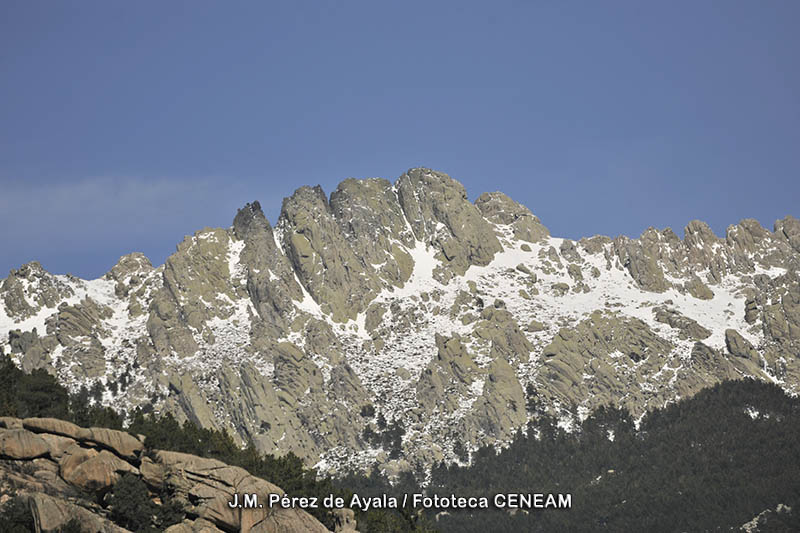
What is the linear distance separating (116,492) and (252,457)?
145ft

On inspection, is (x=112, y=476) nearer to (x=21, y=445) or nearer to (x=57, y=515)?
(x=21, y=445)

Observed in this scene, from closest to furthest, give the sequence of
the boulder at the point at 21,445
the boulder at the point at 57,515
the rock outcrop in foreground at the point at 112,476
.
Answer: the boulder at the point at 57,515
the rock outcrop in foreground at the point at 112,476
the boulder at the point at 21,445

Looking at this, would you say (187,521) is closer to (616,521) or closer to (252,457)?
(252,457)

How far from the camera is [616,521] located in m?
194

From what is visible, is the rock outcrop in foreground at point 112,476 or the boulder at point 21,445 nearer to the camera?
the rock outcrop in foreground at point 112,476

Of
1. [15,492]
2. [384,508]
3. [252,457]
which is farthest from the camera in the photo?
[384,508]

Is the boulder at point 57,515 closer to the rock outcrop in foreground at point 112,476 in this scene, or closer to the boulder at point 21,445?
the rock outcrop in foreground at point 112,476

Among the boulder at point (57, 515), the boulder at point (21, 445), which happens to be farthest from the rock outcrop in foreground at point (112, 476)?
the boulder at point (57, 515)

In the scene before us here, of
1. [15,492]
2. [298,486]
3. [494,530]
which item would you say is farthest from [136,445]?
[494,530]

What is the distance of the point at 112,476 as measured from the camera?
108 meters

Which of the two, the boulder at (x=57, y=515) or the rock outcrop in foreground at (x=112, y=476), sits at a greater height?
the rock outcrop in foreground at (x=112, y=476)

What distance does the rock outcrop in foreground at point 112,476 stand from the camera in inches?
4050

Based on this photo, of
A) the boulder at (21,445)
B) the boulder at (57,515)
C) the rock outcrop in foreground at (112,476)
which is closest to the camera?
the boulder at (57,515)

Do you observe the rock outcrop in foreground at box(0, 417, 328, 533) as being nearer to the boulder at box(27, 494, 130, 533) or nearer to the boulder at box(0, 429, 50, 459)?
the boulder at box(0, 429, 50, 459)
